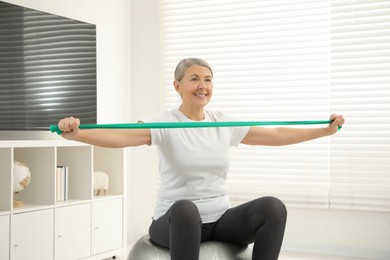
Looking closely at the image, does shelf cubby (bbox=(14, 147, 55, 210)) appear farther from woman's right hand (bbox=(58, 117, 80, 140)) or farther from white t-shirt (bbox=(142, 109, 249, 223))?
woman's right hand (bbox=(58, 117, 80, 140))

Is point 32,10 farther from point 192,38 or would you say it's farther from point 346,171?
point 346,171

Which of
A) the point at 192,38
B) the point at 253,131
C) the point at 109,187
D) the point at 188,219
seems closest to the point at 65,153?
the point at 109,187

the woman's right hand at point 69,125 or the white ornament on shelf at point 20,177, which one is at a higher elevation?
the woman's right hand at point 69,125

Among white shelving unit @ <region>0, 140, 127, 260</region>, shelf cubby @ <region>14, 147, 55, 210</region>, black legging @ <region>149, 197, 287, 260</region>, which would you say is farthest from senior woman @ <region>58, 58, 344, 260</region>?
shelf cubby @ <region>14, 147, 55, 210</region>

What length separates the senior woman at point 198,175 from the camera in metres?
2.19

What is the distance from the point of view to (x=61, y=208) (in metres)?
3.66

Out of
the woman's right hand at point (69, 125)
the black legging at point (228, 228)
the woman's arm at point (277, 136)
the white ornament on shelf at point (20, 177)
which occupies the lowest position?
the black legging at point (228, 228)

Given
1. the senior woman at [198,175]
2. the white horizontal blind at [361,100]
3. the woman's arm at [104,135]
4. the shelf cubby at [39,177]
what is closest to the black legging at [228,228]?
the senior woman at [198,175]

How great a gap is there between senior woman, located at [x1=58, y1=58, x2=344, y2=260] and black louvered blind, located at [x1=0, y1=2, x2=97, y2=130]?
1369mm

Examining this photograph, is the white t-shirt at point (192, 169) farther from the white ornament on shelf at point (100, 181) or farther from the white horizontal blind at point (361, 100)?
the white horizontal blind at point (361, 100)

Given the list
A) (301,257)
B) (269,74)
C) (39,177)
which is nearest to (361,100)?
(269,74)

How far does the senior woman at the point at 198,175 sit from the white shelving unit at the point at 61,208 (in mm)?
1144

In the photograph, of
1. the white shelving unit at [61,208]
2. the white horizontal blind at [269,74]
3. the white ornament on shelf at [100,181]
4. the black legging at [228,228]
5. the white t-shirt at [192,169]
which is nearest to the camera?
the black legging at [228,228]

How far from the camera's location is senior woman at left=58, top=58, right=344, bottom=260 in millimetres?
2188
